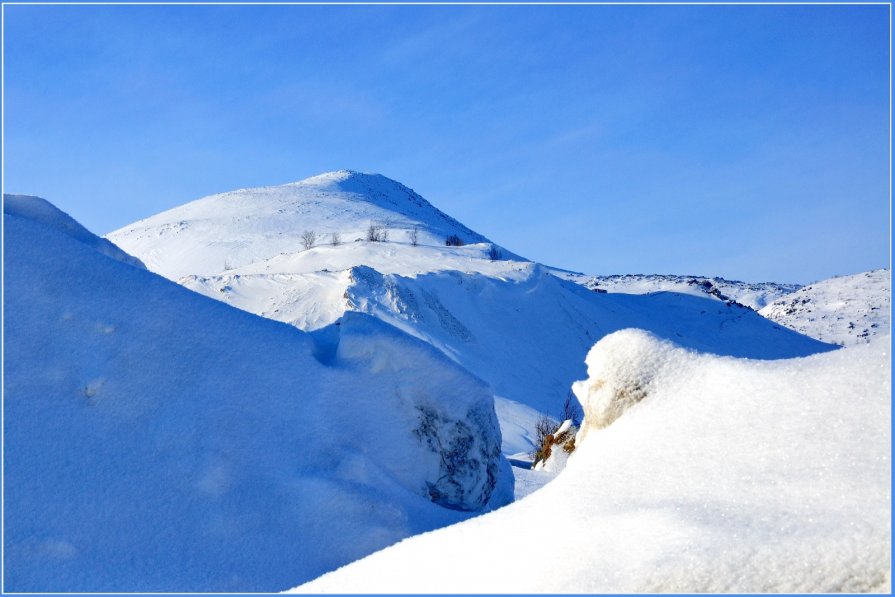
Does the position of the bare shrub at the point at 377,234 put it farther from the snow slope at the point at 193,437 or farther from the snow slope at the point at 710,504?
the snow slope at the point at 710,504

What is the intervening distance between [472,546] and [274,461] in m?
3.23

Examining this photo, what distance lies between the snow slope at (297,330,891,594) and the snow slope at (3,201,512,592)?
2502mm

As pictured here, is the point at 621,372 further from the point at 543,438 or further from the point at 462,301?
the point at 462,301

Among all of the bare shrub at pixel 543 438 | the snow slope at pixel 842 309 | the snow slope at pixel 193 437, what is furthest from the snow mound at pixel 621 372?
the snow slope at pixel 842 309

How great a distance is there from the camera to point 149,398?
5922mm

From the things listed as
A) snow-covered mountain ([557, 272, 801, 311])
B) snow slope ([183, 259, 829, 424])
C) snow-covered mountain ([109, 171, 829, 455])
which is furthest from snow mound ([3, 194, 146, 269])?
snow-covered mountain ([557, 272, 801, 311])

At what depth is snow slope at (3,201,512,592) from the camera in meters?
5.16

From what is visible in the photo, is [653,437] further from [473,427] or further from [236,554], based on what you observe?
[473,427]

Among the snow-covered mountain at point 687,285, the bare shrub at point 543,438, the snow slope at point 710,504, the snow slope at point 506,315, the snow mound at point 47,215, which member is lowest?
the bare shrub at point 543,438

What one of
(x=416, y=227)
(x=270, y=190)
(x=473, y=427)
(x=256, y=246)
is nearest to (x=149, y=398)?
(x=473, y=427)

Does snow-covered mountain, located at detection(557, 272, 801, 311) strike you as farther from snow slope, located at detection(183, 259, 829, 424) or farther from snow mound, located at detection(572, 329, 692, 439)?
snow mound, located at detection(572, 329, 692, 439)

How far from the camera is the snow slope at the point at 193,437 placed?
5.16 meters

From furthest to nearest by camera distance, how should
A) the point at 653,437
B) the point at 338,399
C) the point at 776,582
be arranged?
the point at 338,399
the point at 653,437
the point at 776,582

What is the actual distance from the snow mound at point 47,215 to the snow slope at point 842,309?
34015 millimetres
